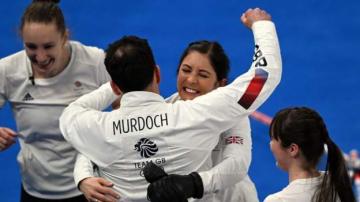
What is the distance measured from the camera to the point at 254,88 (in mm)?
2693

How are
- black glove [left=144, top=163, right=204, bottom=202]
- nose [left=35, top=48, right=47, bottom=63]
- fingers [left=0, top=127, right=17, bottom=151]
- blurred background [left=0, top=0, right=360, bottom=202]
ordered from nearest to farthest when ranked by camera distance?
1. black glove [left=144, top=163, right=204, bottom=202]
2. fingers [left=0, top=127, right=17, bottom=151]
3. nose [left=35, top=48, right=47, bottom=63]
4. blurred background [left=0, top=0, right=360, bottom=202]

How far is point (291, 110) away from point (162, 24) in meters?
5.06

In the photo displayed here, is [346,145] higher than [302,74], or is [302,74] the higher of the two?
[302,74]

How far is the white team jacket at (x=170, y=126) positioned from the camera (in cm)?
266

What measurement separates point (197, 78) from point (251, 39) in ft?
13.6

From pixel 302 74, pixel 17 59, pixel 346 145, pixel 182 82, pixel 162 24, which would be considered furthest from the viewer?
pixel 162 24

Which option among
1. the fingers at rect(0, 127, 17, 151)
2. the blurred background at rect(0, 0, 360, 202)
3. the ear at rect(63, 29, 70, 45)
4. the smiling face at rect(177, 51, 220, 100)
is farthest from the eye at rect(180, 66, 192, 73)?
the blurred background at rect(0, 0, 360, 202)

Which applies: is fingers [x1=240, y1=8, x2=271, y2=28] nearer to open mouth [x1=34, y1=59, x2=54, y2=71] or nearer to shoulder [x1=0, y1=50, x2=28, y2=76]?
open mouth [x1=34, y1=59, x2=54, y2=71]

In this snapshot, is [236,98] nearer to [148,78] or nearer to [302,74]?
[148,78]

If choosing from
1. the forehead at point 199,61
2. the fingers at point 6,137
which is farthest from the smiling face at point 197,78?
the fingers at point 6,137

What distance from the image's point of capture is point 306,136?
2.68 meters

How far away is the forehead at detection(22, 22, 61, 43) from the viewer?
329cm

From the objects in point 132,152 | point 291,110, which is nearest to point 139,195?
point 132,152

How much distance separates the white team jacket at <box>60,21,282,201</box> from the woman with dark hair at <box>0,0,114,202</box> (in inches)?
28.9
